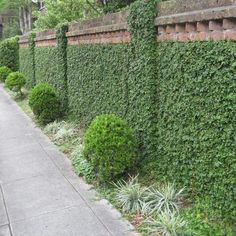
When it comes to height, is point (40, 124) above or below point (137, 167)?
below

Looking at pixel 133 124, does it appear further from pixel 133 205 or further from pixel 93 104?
pixel 93 104

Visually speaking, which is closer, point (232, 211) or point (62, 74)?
point (232, 211)

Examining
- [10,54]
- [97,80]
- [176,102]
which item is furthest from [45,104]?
[10,54]

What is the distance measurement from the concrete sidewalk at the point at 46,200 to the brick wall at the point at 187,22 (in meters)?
2.33

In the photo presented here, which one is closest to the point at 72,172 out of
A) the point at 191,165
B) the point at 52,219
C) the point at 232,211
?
the point at 52,219

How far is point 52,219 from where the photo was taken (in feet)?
15.7

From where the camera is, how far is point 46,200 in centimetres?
537

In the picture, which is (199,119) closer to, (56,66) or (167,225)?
(167,225)

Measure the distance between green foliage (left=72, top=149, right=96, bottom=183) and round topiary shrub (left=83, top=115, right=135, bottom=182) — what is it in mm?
453

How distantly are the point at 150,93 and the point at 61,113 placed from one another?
5311 mm

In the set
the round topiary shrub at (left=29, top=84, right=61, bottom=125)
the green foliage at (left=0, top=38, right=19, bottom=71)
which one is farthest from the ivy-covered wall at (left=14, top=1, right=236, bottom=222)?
the green foliage at (left=0, top=38, right=19, bottom=71)

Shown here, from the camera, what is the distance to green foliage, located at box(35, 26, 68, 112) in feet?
33.4

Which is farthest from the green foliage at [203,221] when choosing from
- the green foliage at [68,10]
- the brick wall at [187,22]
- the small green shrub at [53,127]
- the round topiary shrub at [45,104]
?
the green foliage at [68,10]

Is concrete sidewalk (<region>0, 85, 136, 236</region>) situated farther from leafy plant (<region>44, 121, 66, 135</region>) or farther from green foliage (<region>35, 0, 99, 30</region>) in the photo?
green foliage (<region>35, 0, 99, 30</region>)
